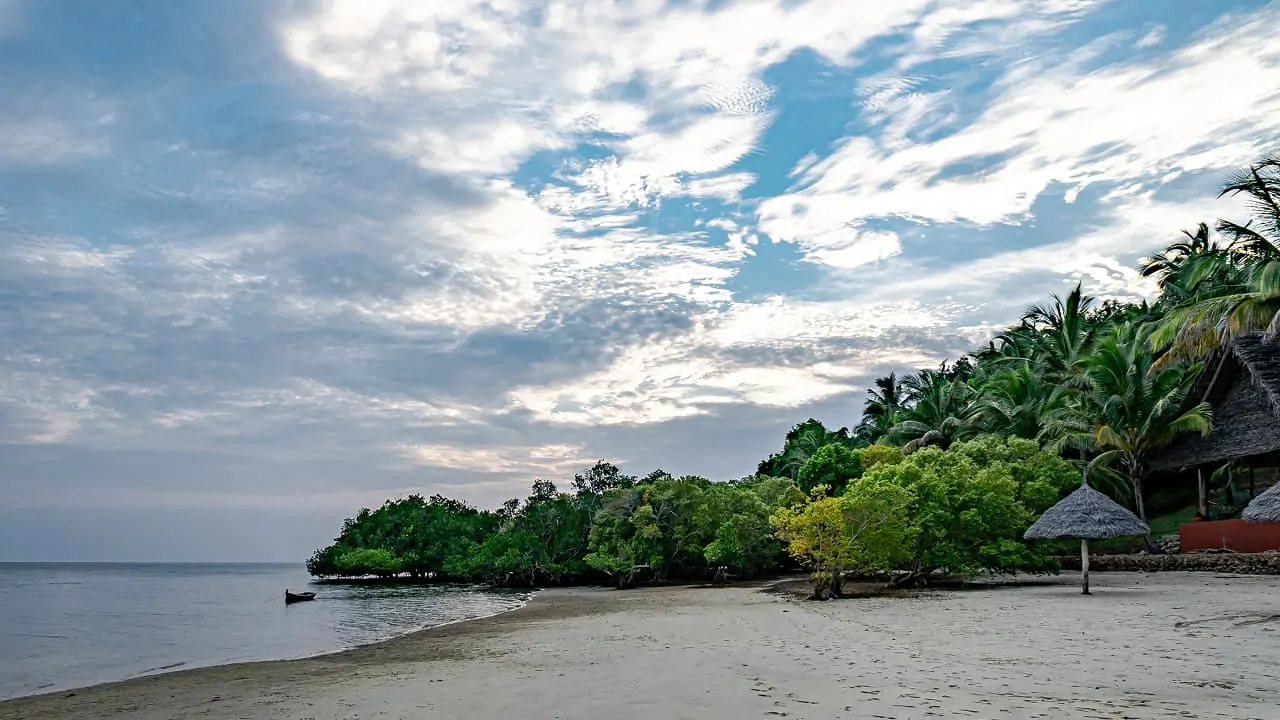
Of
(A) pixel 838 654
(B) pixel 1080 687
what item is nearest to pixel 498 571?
(A) pixel 838 654

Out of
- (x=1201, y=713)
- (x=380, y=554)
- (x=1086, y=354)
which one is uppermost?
(x=1086, y=354)

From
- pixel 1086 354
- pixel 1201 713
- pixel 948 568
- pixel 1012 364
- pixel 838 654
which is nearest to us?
pixel 1201 713

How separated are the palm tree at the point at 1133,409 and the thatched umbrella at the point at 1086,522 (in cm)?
874

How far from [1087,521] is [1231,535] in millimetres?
7123

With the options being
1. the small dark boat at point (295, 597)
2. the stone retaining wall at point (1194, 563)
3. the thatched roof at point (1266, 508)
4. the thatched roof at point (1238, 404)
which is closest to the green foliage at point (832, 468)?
the stone retaining wall at point (1194, 563)

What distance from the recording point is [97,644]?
23.2m

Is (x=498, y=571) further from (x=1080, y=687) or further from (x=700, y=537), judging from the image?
Result: (x=1080, y=687)

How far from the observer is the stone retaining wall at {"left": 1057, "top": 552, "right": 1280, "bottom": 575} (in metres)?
Answer: 19.0

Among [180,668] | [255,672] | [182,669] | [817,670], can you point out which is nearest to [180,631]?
[180,668]

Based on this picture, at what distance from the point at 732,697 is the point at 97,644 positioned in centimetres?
2310

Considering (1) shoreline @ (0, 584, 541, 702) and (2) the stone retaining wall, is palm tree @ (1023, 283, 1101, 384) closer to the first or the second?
(2) the stone retaining wall

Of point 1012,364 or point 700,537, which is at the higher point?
point 1012,364

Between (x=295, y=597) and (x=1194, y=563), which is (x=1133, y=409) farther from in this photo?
(x=295, y=597)

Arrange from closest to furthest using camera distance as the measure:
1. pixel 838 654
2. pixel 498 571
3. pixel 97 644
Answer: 1. pixel 838 654
2. pixel 97 644
3. pixel 498 571
